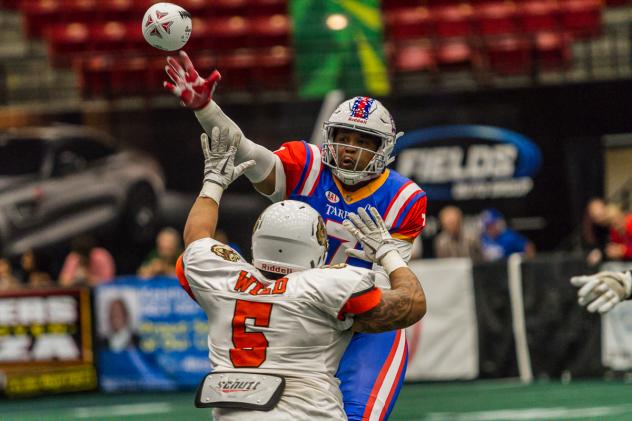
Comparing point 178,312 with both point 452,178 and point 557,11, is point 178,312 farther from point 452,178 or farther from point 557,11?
point 557,11

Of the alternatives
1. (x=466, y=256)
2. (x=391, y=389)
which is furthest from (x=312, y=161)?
A: (x=466, y=256)

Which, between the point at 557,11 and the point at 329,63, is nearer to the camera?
the point at 329,63

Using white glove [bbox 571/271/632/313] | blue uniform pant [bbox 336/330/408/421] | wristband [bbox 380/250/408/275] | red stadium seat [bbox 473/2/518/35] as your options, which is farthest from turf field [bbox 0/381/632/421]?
red stadium seat [bbox 473/2/518/35]

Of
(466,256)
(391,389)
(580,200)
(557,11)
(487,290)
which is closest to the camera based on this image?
(391,389)

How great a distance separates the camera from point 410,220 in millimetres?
5383

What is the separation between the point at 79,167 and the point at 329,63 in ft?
11.0

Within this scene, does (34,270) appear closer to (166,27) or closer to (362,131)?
(166,27)

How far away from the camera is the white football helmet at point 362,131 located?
5324mm

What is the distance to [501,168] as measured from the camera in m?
14.3

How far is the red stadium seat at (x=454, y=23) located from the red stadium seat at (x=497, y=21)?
0.12m

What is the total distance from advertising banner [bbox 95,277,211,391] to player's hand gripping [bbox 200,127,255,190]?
7144 millimetres

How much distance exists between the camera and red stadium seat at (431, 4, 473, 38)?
1648 centimetres

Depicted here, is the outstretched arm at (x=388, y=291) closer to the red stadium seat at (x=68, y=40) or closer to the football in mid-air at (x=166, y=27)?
the football in mid-air at (x=166, y=27)

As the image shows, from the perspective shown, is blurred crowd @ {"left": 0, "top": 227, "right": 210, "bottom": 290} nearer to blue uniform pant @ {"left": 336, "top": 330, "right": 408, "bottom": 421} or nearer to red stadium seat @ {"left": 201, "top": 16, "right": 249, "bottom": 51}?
red stadium seat @ {"left": 201, "top": 16, "right": 249, "bottom": 51}
